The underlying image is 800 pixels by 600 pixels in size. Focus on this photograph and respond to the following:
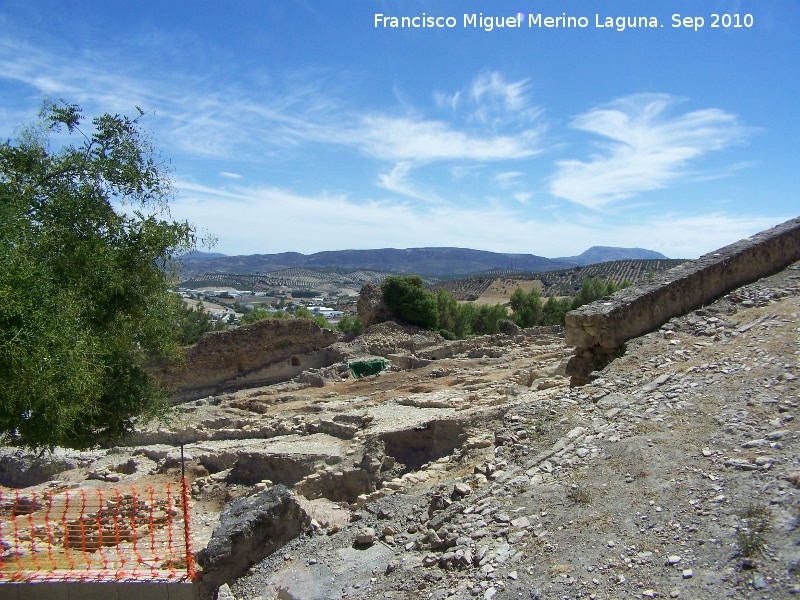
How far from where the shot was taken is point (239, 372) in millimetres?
25406

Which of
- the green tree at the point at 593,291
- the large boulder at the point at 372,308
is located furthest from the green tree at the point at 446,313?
the green tree at the point at 593,291

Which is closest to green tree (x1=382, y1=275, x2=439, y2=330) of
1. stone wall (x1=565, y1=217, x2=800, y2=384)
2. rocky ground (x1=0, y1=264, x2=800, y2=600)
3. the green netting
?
the green netting

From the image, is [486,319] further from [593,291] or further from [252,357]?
[252,357]

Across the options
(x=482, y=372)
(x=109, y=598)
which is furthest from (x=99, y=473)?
(x=482, y=372)

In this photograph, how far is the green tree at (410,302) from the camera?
98.1 ft

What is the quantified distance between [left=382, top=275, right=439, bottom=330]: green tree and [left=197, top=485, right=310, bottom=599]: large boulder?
23087 millimetres

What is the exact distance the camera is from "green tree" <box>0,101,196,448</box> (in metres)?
5.50

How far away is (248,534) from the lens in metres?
6.23

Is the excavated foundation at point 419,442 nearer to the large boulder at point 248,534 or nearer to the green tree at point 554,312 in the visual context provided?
the large boulder at point 248,534

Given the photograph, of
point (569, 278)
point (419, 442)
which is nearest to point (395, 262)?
point (569, 278)

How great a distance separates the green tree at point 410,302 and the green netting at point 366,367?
7.03 metres

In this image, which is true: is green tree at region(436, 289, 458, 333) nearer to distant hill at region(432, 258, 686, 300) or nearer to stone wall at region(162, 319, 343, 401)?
stone wall at region(162, 319, 343, 401)

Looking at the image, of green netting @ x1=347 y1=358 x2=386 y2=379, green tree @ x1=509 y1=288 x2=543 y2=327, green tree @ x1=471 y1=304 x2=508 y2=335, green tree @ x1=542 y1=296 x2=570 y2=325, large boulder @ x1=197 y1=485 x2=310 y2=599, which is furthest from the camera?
green tree @ x1=509 y1=288 x2=543 y2=327

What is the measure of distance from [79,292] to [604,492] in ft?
21.0
